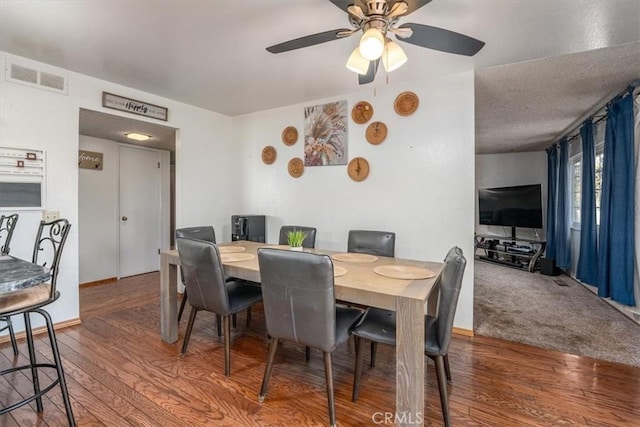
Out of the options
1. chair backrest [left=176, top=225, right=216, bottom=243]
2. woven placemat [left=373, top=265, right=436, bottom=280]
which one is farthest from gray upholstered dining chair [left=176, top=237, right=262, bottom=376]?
woven placemat [left=373, top=265, right=436, bottom=280]

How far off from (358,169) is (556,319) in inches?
102

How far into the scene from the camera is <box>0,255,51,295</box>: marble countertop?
1.13 meters

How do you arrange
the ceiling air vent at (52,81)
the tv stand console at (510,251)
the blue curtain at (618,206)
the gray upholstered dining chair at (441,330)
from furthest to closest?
the tv stand console at (510,251) < the blue curtain at (618,206) < the ceiling air vent at (52,81) < the gray upholstered dining chair at (441,330)

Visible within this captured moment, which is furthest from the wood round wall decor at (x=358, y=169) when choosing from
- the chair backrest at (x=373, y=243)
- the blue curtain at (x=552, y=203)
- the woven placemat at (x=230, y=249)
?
the blue curtain at (x=552, y=203)

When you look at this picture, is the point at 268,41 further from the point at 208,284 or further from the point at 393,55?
the point at 208,284

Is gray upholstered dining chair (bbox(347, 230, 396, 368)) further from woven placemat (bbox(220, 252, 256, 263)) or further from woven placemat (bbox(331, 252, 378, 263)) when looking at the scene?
woven placemat (bbox(220, 252, 256, 263))

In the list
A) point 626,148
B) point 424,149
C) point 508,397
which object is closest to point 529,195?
point 626,148

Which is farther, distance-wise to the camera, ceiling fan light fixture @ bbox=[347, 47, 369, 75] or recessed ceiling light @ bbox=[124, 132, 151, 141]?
recessed ceiling light @ bbox=[124, 132, 151, 141]

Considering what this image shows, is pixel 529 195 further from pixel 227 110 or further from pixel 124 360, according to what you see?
pixel 124 360

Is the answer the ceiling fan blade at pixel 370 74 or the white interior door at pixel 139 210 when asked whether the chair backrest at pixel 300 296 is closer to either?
the ceiling fan blade at pixel 370 74

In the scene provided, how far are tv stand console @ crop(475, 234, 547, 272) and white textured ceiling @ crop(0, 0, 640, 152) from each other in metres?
2.95

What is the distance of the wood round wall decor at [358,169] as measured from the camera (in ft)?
10.8

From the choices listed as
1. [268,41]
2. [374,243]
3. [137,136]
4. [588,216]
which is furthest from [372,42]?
[588,216]

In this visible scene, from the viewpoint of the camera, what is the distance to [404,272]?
6.14 ft
